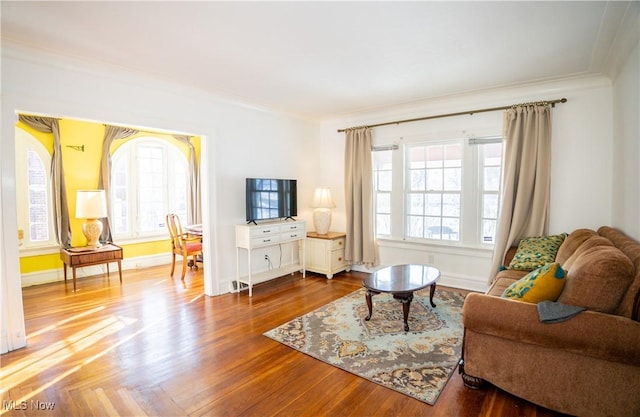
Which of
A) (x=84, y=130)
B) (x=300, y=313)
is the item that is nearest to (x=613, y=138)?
(x=300, y=313)

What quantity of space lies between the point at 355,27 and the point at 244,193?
2741 millimetres

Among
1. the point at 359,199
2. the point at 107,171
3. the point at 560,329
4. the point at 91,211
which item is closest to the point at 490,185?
the point at 359,199

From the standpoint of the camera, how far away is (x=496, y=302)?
2.12 meters

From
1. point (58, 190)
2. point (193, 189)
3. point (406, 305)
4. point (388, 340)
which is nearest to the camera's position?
point (388, 340)

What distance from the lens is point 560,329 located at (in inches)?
74.5

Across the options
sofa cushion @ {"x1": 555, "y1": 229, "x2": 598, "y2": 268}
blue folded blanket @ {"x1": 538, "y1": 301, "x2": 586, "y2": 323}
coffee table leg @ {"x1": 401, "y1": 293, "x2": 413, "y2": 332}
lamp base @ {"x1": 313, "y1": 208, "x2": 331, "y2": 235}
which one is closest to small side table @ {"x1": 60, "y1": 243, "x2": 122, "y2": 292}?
lamp base @ {"x1": 313, "y1": 208, "x2": 331, "y2": 235}

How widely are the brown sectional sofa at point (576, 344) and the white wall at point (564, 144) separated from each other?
5.63ft

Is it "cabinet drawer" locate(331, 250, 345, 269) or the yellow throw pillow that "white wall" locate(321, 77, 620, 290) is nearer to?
"cabinet drawer" locate(331, 250, 345, 269)

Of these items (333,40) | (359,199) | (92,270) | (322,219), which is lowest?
(92,270)

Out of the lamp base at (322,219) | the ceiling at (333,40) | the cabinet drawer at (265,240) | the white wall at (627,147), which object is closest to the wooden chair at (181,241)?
the cabinet drawer at (265,240)

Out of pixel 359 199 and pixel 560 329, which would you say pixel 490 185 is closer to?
pixel 359 199

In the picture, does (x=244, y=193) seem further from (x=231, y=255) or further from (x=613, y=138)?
(x=613, y=138)

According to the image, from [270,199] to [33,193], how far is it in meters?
3.42

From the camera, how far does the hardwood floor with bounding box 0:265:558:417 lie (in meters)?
2.06
